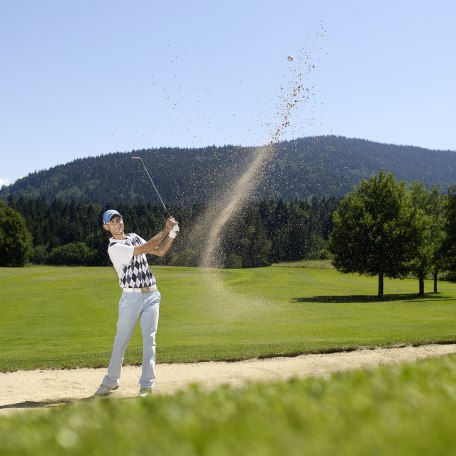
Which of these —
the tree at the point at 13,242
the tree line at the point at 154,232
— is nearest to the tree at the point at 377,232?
the tree line at the point at 154,232

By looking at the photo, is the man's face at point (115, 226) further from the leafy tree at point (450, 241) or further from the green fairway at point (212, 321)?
the leafy tree at point (450, 241)

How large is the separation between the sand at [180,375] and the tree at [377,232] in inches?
1143

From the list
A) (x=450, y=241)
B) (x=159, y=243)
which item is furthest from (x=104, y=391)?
(x=450, y=241)

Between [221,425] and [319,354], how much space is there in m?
10.8

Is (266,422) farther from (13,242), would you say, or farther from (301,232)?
(301,232)

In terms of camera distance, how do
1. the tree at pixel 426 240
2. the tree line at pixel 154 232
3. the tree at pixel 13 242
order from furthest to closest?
the tree line at pixel 154 232 < the tree at pixel 13 242 < the tree at pixel 426 240

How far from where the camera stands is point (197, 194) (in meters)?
22.6

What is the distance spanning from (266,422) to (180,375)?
870cm

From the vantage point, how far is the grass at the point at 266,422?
226cm

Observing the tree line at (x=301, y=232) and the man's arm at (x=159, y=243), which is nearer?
the man's arm at (x=159, y=243)

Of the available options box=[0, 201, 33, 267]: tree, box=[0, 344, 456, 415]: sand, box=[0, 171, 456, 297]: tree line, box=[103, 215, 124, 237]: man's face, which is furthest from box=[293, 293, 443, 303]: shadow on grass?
box=[0, 201, 33, 267]: tree

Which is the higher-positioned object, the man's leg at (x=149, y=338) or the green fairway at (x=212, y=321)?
the man's leg at (x=149, y=338)

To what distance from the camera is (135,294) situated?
900 cm

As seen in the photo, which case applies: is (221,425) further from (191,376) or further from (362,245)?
(362,245)
